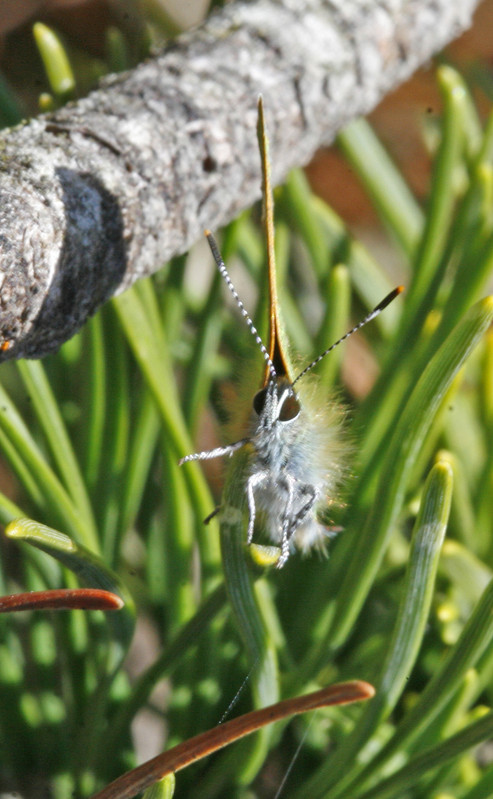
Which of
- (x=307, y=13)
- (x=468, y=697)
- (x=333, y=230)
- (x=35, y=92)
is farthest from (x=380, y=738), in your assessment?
(x=35, y=92)

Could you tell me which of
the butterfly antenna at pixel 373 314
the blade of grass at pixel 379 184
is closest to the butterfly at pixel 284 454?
the butterfly antenna at pixel 373 314

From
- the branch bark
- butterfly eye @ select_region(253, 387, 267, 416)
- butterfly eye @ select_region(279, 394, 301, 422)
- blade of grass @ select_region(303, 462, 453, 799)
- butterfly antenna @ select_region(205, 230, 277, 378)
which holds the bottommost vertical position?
blade of grass @ select_region(303, 462, 453, 799)

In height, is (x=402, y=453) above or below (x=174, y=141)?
below

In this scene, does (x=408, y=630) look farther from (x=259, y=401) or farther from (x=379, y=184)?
(x=379, y=184)

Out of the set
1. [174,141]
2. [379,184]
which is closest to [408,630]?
[174,141]

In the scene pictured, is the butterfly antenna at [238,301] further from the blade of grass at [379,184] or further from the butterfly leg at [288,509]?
the blade of grass at [379,184]

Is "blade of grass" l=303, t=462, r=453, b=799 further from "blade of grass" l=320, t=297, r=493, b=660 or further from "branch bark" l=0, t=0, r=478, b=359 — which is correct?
"branch bark" l=0, t=0, r=478, b=359

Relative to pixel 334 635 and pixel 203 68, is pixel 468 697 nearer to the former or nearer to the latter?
pixel 334 635

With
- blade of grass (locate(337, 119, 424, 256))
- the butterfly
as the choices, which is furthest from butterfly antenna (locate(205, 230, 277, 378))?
blade of grass (locate(337, 119, 424, 256))
